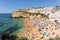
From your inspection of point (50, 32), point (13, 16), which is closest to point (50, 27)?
point (50, 32)

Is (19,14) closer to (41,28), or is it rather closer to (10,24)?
(10,24)

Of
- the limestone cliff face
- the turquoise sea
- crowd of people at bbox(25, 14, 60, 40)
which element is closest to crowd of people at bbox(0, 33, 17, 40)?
the turquoise sea

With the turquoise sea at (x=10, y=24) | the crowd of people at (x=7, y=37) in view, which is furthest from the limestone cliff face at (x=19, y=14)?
the crowd of people at (x=7, y=37)

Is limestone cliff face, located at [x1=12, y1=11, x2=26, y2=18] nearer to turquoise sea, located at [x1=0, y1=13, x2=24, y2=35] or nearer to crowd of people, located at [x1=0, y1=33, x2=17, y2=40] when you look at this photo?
turquoise sea, located at [x1=0, y1=13, x2=24, y2=35]

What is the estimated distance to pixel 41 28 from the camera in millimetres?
4406

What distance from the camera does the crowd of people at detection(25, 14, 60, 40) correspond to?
4.35 metres

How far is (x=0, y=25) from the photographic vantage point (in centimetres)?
436

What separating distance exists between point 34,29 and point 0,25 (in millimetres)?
737

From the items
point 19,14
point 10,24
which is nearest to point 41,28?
point 19,14

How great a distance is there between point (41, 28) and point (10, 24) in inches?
26.6

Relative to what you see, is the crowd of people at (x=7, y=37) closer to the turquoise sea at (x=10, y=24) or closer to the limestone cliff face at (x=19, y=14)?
the turquoise sea at (x=10, y=24)

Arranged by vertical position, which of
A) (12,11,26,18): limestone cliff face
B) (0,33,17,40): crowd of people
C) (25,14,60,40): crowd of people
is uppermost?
(12,11,26,18): limestone cliff face

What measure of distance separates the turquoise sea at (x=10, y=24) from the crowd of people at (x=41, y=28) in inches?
6.1

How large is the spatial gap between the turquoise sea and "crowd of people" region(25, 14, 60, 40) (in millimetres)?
155
